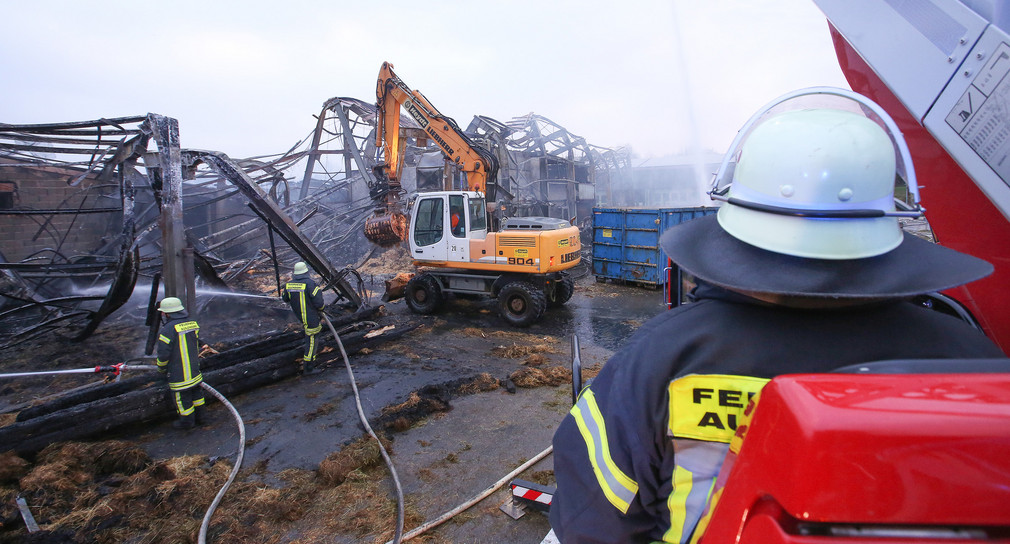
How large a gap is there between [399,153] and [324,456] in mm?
7024

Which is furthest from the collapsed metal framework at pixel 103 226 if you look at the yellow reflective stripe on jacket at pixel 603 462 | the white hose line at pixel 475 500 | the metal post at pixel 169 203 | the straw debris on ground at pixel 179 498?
the yellow reflective stripe on jacket at pixel 603 462

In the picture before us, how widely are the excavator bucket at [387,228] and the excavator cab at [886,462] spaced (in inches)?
354

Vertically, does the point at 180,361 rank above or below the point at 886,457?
below

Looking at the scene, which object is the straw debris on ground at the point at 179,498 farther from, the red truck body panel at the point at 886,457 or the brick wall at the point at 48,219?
the brick wall at the point at 48,219

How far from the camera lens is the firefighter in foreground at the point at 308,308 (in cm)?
629

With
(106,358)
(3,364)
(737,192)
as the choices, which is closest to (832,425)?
(737,192)

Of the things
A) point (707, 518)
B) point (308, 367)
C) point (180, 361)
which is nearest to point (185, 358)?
point (180, 361)

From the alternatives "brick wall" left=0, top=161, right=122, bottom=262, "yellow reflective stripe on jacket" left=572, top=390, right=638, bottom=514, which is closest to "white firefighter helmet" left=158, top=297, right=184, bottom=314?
"yellow reflective stripe on jacket" left=572, top=390, right=638, bottom=514

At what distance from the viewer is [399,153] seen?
32.2 feet

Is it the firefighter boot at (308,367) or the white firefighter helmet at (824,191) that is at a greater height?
the white firefighter helmet at (824,191)

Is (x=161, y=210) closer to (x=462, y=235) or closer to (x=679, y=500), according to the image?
(x=462, y=235)

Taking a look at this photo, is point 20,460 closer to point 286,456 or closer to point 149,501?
point 149,501

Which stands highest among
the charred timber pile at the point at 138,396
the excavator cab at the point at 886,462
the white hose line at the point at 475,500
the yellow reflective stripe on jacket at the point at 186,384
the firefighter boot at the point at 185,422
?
the excavator cab at the point at 886,462

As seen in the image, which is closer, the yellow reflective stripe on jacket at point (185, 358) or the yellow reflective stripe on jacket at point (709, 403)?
the yellow reflective stripe on jacket at point (709, 403)
